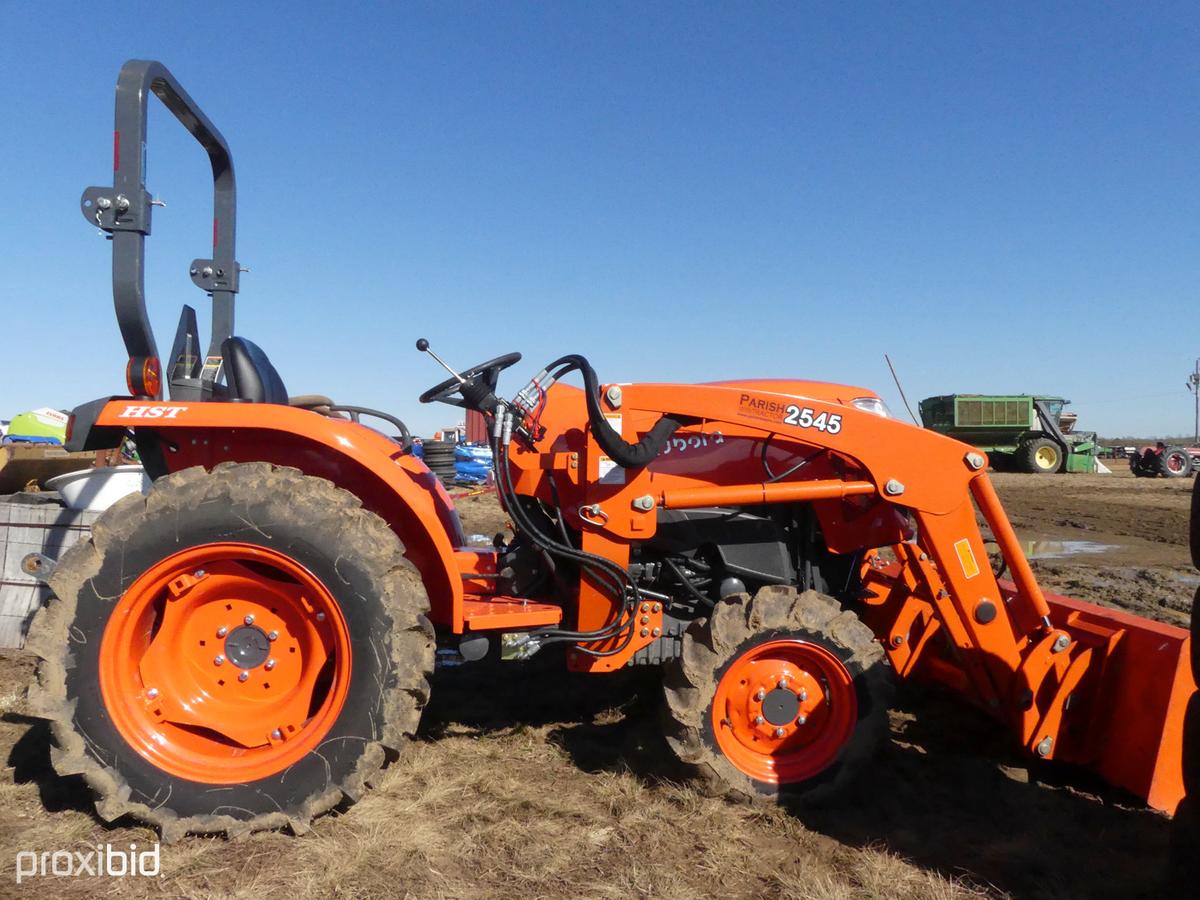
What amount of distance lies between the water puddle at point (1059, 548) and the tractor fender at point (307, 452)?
8294mm

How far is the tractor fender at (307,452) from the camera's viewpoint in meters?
2.81

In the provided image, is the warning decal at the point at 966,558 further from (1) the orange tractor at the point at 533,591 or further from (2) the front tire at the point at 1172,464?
(2) the front tire at the point at 1172,464

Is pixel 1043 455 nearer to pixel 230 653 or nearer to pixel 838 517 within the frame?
pixel 838 517

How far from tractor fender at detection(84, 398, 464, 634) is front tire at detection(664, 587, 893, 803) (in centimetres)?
92

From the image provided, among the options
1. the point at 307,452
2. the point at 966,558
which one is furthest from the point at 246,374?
the point at 966,558

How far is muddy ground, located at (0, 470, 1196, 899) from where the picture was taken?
8.03 ft

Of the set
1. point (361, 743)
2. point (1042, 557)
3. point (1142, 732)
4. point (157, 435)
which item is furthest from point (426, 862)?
point (1042, 557)

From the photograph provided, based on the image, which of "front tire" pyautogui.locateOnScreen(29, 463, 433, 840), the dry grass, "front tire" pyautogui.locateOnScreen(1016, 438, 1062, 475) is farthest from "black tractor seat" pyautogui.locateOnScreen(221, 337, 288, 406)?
"front tire" pyautogui.locateOnScreen(1016, 438, 1062, 475)

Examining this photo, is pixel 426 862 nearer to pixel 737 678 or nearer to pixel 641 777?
pixel 641 777

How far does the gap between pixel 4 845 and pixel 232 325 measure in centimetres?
224

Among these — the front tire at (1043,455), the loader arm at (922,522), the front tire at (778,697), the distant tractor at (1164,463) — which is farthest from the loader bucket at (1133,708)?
the distant tractor at (1164,463)

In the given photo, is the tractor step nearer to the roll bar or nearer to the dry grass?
the dry grass

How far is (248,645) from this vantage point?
288 cm

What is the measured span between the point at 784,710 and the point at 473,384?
5.59 feet
